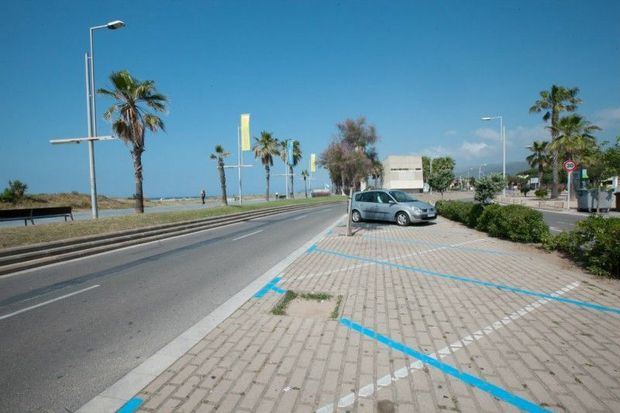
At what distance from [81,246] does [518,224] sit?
1345 centimetres

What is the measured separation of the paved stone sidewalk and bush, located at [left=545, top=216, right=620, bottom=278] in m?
0.45

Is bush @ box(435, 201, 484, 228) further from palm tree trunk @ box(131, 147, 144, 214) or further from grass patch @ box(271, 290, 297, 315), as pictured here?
palm tree trunk @ box(131, 147, 144, 214)

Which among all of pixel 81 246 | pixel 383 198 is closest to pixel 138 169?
pixel 81 246

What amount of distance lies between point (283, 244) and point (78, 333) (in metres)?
7.12

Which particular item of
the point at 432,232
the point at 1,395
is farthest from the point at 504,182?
the point at 1,395

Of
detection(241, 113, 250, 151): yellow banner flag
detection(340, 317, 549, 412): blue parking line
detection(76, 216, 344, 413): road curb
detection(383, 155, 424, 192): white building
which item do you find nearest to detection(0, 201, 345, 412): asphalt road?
detection(76, 216, 344, 413): road curb

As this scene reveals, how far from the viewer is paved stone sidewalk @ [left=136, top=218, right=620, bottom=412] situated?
2.75m

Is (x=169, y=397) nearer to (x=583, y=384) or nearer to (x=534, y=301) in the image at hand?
(x=583, y=384)

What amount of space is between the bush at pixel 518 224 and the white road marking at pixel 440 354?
5.52m

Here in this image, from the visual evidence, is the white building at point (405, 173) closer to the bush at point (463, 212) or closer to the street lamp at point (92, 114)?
the bush at point (463, 212)

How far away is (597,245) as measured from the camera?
21.6 ft

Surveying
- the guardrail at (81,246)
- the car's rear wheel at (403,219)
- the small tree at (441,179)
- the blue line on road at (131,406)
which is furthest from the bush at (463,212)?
the blue line on road at (131,406)

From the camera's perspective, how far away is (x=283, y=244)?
435 inches

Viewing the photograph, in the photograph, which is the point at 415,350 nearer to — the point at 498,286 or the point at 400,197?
the point at 498,286
